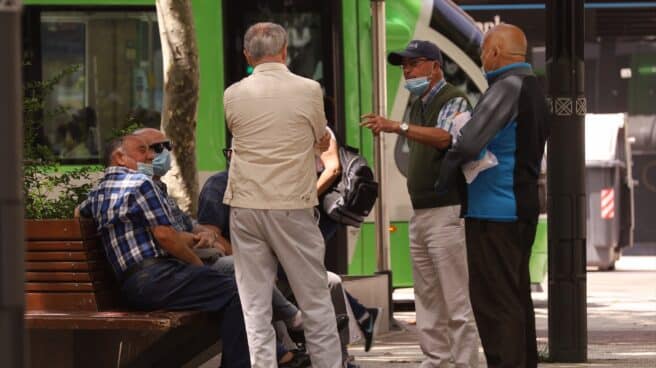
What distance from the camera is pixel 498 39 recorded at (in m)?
7.26

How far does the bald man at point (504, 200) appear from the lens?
7.07m

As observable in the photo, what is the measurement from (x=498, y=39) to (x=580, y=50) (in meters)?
2.51

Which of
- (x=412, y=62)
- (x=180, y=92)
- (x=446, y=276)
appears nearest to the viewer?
(x=446, y=276)

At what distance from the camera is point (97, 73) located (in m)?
13.2

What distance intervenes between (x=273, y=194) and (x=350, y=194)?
148 centimetres

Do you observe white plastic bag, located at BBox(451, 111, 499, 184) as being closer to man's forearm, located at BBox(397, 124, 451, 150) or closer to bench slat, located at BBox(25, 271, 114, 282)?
man's forearm, located at BBox(397, 124, 451, 150)

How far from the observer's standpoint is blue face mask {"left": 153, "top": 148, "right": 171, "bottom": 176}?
8.09 meters

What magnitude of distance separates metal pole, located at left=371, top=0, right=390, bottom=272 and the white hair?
4.97 metres

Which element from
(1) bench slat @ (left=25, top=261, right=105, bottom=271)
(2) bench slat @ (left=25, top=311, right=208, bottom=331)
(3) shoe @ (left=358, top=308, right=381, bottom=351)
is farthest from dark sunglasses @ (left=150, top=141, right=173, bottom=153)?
(3) shoe @ (left=358, top=308, right=381, bottom=351)

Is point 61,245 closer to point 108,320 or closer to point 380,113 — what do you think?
point 108,320

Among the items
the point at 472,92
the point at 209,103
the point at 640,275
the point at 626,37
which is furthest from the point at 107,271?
the point at 626,37

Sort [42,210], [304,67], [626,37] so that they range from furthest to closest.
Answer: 1. [626,37]
2. [304,67]
3. [42,210]

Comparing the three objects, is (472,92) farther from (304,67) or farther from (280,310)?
(280,310)

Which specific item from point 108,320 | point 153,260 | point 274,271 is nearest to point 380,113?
point 153,260
